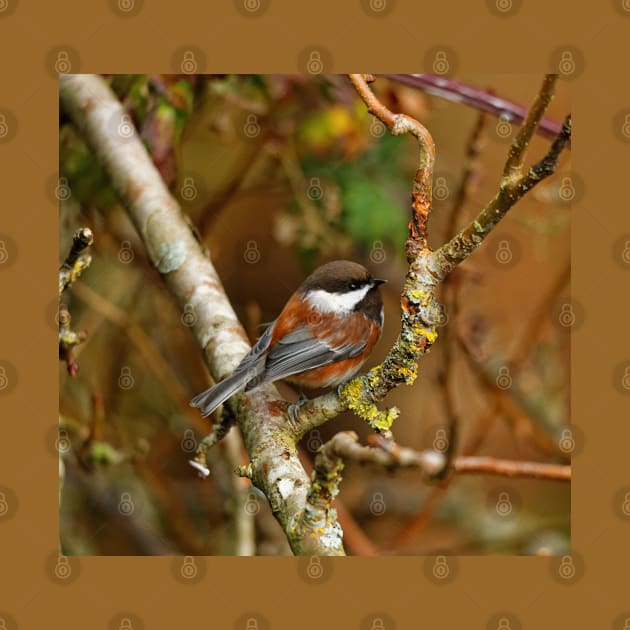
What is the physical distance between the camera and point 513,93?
3.34 meters

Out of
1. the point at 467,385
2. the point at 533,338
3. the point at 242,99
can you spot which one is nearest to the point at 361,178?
the point at 242,99

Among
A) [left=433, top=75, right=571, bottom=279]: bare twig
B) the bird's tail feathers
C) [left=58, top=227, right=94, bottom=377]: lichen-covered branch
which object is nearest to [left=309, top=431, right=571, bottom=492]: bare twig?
[left=433, top=75, right=571, bottom=279]: bare twig

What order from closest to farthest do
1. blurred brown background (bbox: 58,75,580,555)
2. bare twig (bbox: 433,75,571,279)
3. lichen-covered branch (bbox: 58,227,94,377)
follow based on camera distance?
bare twig (bbox: 433,75,571,279), lichen-covered branch (bbox: 58,227,94,377), blurred brown background (bbox: 58,75,580,555)

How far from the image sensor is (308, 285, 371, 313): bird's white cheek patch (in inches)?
123

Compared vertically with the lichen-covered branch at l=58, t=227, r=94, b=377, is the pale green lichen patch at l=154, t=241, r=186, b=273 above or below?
above

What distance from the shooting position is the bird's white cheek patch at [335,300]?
3.14m

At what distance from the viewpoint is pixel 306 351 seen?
305cm

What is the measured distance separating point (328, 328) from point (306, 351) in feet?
0.47

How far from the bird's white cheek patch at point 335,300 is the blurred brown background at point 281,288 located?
13.1 inches

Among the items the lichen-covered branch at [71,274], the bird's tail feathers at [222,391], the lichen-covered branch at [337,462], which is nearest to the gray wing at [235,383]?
the bird's tail feathers at [222,391]

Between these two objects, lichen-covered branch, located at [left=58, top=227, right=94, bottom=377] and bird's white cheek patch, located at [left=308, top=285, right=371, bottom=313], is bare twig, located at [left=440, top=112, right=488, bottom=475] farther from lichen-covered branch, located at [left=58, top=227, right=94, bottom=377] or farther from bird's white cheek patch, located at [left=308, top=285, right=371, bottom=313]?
lichen-covered branch, located at [left=58, top=227, right=94, bottom=377]

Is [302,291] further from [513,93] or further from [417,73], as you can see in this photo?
[513,93]

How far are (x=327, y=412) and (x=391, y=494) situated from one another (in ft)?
7.61

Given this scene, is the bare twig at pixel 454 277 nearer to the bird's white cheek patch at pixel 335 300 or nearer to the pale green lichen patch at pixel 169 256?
the bird's white cheek patch at pixel 335 300
